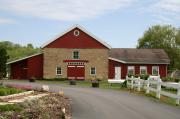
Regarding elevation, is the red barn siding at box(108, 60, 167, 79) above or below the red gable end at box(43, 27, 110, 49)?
below

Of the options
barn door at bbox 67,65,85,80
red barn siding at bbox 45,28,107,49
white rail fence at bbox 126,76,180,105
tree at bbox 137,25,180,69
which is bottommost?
white rail fence at bbox 126,76,180,105

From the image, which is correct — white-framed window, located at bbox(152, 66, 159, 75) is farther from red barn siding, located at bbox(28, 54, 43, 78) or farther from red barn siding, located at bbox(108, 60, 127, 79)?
red barn siding, located at bbox(28, 54, 43, 78)

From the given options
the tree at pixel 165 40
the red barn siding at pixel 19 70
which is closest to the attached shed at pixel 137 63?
the red barn siding at pixel 19 70

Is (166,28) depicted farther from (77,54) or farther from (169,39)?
(77,54)

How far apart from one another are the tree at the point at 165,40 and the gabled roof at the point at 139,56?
1296 inches

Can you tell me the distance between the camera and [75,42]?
64.1 meters

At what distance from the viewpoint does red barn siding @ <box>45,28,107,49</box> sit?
63.9m

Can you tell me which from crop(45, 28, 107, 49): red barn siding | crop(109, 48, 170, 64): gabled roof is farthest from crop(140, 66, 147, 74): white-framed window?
crop(45, 28, 107, 49): red barn siding

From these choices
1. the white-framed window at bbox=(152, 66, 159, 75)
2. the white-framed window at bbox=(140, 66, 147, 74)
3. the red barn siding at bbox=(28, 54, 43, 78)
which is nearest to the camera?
the red barn siding at bbox=(28, 54, 43, 78)

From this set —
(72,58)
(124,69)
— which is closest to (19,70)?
(72,58)

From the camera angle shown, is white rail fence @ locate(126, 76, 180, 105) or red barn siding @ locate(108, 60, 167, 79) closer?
white rail fence @ locate(126, 76, 180, 105)

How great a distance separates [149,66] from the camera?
69688mm

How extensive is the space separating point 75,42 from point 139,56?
1216 centimetres

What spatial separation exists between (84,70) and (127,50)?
13.0m
